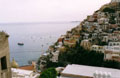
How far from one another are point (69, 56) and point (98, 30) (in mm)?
9503

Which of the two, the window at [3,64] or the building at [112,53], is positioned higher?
the window at [3,64]

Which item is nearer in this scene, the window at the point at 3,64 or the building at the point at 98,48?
the window at the point at 3,64

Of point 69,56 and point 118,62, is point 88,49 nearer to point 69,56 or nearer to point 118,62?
point 69,56

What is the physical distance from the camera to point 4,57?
3.12m

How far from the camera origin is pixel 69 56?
73.0ft

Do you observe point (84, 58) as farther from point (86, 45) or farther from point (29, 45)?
point (29, 45)

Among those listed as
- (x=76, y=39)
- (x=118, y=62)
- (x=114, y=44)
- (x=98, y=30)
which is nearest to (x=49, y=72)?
(x=118, y=62)

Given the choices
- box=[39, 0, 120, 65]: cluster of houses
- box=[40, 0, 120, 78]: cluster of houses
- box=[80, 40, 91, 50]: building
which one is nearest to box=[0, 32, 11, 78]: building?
box=[40, 0, 120, 78]: cluster of houses

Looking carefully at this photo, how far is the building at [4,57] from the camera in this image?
297 centimetres

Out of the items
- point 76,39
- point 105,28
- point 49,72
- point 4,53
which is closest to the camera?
point 4,53

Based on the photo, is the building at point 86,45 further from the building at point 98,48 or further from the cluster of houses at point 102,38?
the building at point 98,48

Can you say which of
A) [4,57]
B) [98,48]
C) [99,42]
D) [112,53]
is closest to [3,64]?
[4,57]

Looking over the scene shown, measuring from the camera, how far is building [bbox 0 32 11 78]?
2.97 meters

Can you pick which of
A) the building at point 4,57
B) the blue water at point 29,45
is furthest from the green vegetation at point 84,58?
the building at point 4,57
